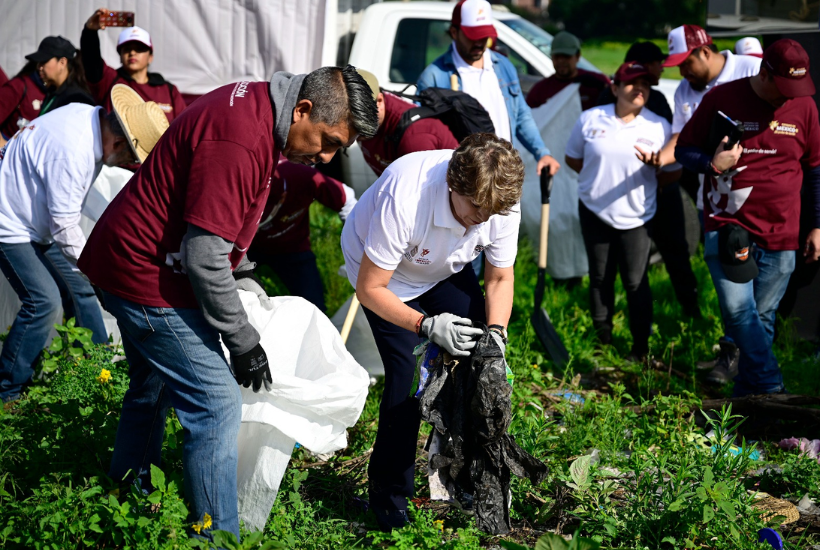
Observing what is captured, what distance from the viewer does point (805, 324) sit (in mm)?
5273

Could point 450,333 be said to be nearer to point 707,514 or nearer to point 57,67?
point 707,514

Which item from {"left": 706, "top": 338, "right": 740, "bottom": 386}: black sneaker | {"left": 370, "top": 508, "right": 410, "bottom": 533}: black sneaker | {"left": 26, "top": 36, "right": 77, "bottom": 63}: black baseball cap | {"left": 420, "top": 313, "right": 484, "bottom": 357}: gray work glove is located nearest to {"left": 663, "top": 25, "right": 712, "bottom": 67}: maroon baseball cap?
{"left": 706, "top": 338, "right": 740, "bottom": 386}: black sneaker

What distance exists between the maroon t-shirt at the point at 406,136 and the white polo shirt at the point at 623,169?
1217 mm

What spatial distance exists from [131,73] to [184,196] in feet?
12.5

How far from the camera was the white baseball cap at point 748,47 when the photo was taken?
626cm

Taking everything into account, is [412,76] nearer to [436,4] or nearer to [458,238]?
[436,4]

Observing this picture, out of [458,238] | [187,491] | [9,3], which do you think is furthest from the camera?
[9,3]

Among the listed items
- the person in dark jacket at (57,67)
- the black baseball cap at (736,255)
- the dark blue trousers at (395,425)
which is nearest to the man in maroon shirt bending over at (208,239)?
the dark blue trousers at (395,425)

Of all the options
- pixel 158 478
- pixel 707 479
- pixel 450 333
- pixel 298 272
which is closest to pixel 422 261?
pixel 450 333

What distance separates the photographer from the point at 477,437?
2.89 meters

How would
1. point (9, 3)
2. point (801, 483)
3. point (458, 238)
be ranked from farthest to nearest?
point (9, 3)
point (801, 483)
point (458, 238)

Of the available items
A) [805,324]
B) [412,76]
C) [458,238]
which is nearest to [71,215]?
[458,238]

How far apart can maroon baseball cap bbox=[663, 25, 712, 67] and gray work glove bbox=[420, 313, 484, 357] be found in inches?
133

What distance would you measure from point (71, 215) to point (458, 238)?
2.12 meters
